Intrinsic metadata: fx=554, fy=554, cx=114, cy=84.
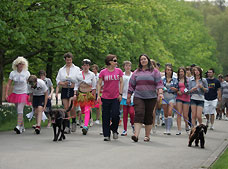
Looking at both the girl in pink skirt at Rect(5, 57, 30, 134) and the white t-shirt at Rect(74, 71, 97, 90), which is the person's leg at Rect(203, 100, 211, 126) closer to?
the white t-shirt at Rect(74, 71, 97, 90)

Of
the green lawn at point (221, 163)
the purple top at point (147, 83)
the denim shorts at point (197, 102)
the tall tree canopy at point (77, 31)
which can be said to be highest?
the tall tree canopy at point (77, 31)

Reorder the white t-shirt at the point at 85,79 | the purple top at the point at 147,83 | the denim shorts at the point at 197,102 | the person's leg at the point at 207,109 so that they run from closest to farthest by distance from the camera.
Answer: the purple top at the point at 147,83 → the white t-shirt at the point at 85,79 → the denim shorts at the point at 197,102 → the person's leg at the point at 207,109

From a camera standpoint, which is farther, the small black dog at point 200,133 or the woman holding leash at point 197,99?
the woman holding leash at point 197,99

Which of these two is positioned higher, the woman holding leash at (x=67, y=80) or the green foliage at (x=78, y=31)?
the green foliage at (x=78, y=31)

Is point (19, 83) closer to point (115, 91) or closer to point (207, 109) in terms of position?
point (115, 91)

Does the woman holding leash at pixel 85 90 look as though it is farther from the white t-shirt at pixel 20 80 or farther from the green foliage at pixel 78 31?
the green foliage at pixel 78 31

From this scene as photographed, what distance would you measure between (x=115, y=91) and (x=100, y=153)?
289cm

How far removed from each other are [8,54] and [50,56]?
2119mm

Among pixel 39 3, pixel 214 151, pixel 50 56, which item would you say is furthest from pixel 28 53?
pixel 214 151

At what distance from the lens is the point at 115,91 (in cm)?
1260

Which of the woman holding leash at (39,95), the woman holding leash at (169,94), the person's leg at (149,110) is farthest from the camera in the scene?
the woman holding leash at (169,94)

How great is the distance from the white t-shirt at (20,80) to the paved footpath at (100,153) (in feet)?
3.93

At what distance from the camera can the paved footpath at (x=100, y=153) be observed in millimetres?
8500

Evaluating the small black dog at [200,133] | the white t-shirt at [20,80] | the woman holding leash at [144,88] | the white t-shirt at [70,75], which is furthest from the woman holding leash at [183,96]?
the white t-shirt at [20,80]
